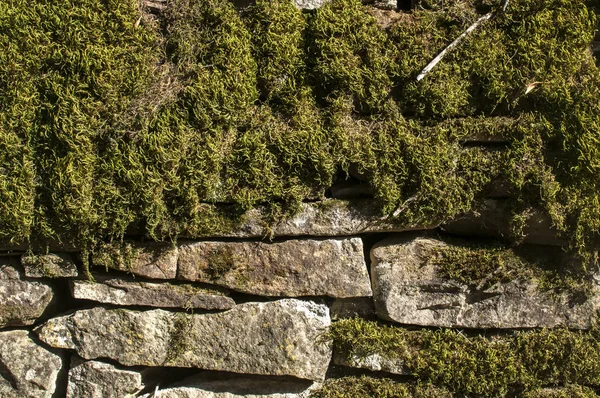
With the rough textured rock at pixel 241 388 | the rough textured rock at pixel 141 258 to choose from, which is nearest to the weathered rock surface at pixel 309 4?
the rough textured rock at pixel 141 258

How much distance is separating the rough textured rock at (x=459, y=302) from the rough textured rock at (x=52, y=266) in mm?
1654

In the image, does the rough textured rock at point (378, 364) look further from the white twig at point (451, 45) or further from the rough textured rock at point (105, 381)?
the white twig at point (451, 45)

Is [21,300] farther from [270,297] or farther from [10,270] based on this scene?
[270,297]

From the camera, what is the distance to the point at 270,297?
3.19 metres

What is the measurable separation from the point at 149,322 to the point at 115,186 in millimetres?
767

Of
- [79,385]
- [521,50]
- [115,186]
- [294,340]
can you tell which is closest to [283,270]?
[294,340]

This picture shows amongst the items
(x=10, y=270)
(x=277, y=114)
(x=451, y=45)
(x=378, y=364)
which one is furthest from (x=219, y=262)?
(x=451, y=45)

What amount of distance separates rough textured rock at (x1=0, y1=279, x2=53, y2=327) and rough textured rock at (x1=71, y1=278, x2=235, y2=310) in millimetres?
214

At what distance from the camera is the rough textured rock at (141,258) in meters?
3.09

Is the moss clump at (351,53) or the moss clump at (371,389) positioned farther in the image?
the moss clump at (371,389)

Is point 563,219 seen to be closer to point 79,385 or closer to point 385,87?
point 385,87

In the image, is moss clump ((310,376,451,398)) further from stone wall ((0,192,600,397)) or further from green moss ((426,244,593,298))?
green moss ((426,244,593,298))

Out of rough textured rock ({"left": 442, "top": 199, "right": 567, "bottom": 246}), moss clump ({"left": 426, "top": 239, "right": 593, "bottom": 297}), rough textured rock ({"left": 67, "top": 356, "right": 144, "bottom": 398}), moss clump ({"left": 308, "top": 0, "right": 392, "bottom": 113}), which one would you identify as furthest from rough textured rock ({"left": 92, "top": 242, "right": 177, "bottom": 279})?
rough textured rock ({"left": 442, "top": 199, "right": 567, "bottom": 246})

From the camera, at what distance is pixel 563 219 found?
2.96 meters
